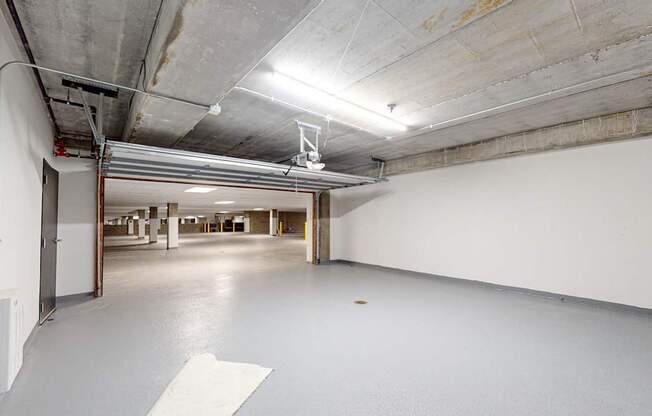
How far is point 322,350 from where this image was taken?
251 centimetres

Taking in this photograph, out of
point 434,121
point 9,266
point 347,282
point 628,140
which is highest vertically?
point 434,121

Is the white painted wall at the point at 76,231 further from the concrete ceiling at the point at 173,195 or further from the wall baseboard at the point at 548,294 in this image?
the wall baseboard at the point at 548,294

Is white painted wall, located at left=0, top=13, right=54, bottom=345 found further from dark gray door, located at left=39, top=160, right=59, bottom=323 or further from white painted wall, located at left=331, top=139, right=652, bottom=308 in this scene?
white painted wall, located at left=331, top=139, right=652, bottom=308

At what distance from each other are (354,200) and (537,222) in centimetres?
383

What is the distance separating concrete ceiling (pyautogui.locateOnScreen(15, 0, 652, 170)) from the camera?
5.60ft

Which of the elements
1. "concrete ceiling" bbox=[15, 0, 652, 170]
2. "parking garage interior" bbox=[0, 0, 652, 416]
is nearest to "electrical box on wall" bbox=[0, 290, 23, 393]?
"parking garage interior" bbox=[0, 0, 652, 416]

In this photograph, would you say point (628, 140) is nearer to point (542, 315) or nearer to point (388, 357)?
point (542, 315)

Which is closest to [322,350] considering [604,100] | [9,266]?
[9,266]

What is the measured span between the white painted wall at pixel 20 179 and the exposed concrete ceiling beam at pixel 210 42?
78 cm

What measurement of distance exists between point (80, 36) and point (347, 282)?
465cm

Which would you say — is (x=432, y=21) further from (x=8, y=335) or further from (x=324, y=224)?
(x=324, y=224)

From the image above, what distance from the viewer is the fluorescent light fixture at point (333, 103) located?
2629 mm

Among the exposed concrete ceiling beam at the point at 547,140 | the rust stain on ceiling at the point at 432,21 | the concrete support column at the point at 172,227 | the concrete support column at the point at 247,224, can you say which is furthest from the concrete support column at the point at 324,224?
the concrete support column at the point at 247,224

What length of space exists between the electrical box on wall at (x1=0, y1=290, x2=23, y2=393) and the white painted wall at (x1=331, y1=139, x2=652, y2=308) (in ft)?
18.0
